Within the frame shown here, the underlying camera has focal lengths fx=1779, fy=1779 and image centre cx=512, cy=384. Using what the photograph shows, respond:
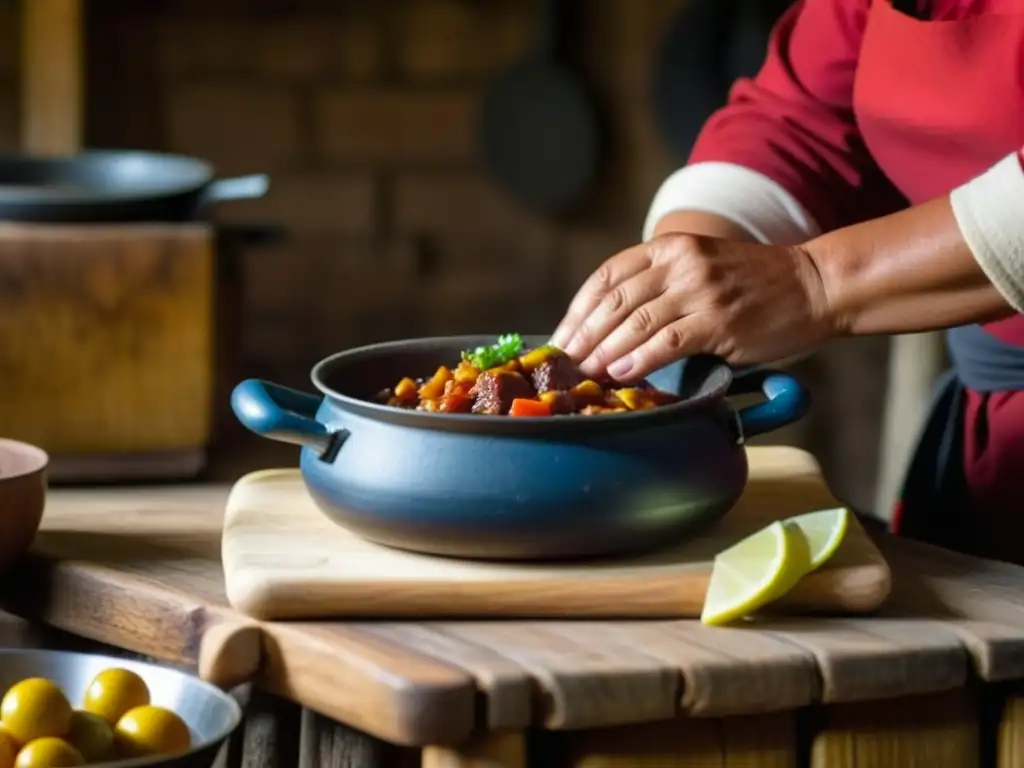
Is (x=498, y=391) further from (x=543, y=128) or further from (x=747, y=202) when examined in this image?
Answer: (x=543, y=128)

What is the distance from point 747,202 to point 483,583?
0.56 m

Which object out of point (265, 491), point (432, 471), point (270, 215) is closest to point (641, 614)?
point (432, 471)

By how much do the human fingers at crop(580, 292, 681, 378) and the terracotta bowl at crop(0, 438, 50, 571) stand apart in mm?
392

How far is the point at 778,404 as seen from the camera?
122 cm

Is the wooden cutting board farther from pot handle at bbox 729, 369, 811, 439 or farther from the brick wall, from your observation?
the brick wall

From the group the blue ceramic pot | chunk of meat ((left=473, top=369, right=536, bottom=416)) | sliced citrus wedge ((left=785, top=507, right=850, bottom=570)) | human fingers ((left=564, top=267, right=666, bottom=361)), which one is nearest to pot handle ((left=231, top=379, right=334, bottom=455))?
the blue ceramic pot

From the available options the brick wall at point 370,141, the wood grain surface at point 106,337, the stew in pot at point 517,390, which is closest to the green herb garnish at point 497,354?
the stew in pot at point 517,390

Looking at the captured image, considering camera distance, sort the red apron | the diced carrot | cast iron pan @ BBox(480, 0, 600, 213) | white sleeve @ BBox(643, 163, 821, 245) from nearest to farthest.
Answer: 1. the diced carrot
2. the red apron
3. white sleeve @ BBox(643, 163, 821, 245)
4. cast iron pan @ BBox(480, 0, 600, 213)

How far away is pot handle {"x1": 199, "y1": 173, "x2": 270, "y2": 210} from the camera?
1.74 metres

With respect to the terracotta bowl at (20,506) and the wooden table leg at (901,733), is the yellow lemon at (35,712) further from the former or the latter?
the wooden table leg at (901,733)

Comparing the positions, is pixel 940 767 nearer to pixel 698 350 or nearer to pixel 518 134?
pixel 698 350

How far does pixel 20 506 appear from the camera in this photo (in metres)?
1.20

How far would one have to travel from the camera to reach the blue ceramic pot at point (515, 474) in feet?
3.63

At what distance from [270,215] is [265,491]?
1758mm
